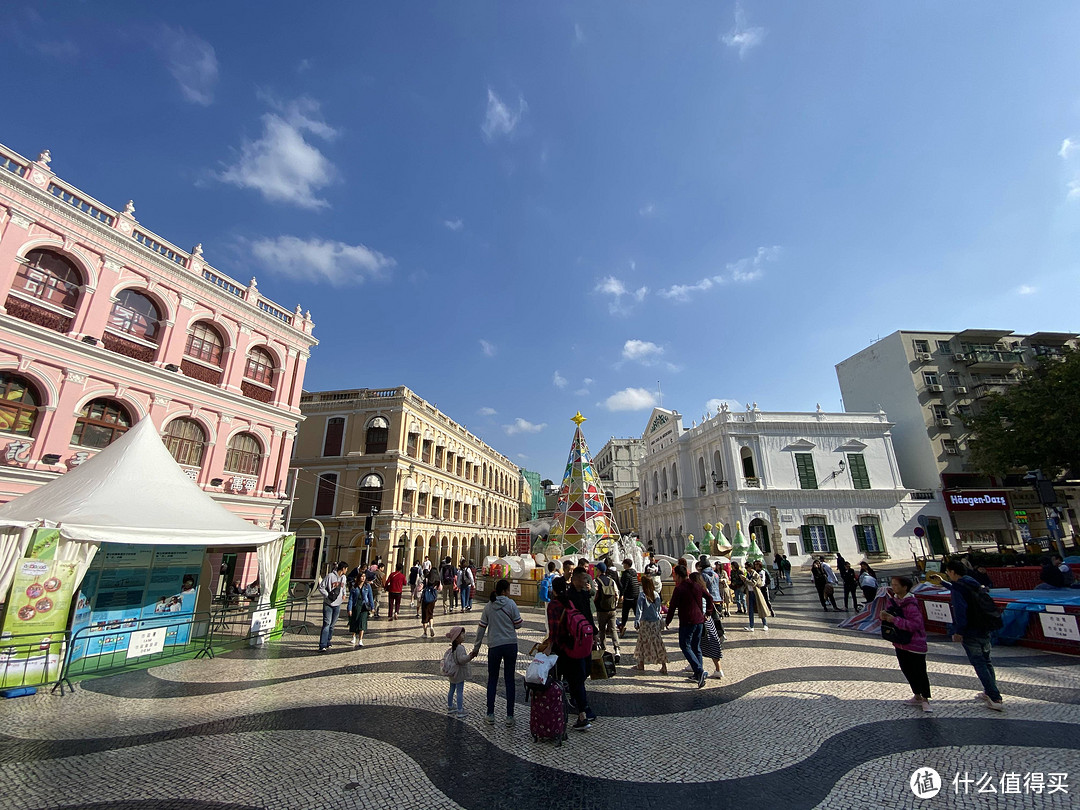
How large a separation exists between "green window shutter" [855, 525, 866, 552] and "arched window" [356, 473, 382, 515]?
1114 inches

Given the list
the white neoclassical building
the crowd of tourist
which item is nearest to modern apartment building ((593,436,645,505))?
the white neoclassical building

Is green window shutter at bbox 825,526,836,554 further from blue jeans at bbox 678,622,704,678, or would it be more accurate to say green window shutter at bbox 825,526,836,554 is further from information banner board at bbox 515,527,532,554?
blue jeans at bbox 678,622,704,678

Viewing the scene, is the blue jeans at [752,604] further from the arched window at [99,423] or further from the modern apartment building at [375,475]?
the modern apartment building at [375,475]

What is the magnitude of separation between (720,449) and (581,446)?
14664 millimetres

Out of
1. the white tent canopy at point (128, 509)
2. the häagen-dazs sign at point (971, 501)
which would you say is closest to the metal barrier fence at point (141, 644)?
the white tent canopy at point (128, 509)

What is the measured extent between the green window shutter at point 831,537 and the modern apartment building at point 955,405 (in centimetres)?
733

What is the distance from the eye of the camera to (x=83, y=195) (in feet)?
47.5

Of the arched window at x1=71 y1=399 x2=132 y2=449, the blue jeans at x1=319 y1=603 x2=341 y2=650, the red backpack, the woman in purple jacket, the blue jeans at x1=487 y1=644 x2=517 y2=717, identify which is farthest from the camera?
the arched window at x1=71 y1=399 x2=132 y2=449

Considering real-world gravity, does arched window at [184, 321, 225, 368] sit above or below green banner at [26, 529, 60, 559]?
above

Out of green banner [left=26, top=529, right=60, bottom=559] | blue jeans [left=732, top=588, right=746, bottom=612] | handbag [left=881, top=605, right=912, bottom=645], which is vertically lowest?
blue jeans [left=732, top=588, right=746, bottom=612]

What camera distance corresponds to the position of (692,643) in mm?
6871

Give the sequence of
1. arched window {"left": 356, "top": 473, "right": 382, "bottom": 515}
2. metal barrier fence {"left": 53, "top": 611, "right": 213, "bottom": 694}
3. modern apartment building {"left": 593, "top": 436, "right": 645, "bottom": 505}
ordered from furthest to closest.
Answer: modern apartment building {"left": 593, "top": 436, "right": 645, "bottom": 505}, arched window {"left": 356, "top": 473, "right": 382, "bottom": 515}, metal barrier fence {"left": 53, "top": 611, "right": 213, "bottom": 694}

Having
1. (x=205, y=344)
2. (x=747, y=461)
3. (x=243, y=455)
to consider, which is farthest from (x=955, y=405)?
(x=205, y=344)

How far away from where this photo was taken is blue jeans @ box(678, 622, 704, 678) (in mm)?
6809
